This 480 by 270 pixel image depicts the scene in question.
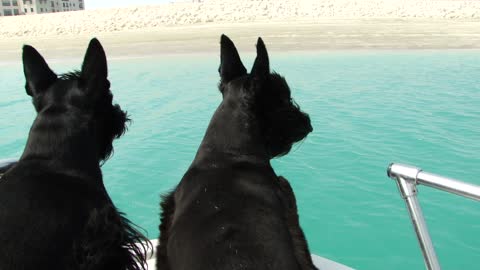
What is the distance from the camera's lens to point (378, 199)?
6297 millimetres

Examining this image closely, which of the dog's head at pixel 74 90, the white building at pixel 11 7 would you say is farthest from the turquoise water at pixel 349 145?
the white building at pixel 11 7

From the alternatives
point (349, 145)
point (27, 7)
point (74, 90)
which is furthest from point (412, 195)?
point (27, 7)

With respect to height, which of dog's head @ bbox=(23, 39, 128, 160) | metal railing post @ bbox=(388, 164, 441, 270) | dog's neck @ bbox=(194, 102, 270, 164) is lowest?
metal railing post @ bbox=(388, 164, 441, 270)

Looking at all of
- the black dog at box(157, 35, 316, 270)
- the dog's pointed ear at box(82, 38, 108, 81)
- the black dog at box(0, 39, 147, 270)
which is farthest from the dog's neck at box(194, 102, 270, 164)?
the dog's pointed ear at box(82, 38, 108, 81)

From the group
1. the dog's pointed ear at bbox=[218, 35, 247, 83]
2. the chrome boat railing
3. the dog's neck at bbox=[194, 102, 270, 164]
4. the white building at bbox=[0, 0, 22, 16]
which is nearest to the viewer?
the chrome boat railing

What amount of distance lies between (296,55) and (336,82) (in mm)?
5534

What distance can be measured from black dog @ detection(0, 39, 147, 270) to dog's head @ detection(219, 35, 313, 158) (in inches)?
25.2

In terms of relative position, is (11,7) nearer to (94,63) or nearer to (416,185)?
(94,63)

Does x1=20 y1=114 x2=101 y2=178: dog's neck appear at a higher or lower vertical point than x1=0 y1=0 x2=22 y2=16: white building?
lower

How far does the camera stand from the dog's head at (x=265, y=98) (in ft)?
8.56

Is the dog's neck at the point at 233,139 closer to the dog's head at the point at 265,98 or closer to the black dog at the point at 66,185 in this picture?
the dog's head at the point at 265,98

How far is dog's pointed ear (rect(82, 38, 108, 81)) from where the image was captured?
7.36 feet

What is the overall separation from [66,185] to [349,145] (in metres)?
6.61

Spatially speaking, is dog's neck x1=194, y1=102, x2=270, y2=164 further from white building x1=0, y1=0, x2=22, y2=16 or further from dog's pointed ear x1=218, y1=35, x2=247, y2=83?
white building x1=0, y1=0, x2=22, y2=16
